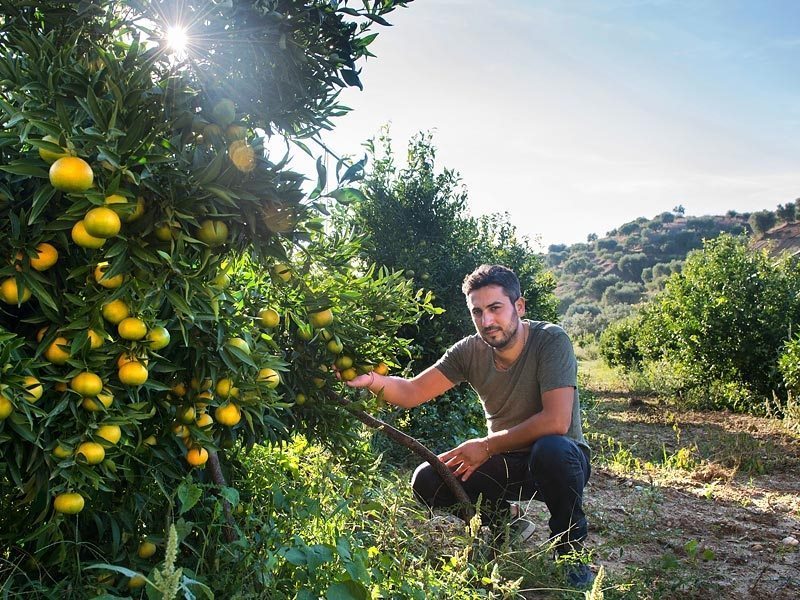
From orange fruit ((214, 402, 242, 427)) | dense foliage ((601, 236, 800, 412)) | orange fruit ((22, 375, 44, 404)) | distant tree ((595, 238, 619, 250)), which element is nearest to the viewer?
orange fruit ((22, 375, 44, 404))

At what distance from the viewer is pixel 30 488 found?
4.88ft

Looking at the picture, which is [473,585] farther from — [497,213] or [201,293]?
[497,213]

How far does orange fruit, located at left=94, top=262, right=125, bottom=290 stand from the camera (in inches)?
54.7

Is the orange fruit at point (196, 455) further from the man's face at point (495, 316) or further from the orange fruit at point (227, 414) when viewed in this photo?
the man's face at point (495, 316)

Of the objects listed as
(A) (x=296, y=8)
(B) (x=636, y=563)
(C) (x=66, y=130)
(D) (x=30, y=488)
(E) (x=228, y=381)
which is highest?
(A) (x=296, y=8)

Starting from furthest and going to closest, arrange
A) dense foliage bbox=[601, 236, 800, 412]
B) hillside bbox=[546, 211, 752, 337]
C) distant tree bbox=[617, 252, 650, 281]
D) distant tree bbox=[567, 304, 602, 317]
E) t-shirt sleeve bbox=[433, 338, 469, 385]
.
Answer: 1. distant tree bbox=[617, 252, 650, 281]
2. hillside bbox=[546, 211, 752, 337]
3. distant tree bbox=[567, 304, 602, 317]
4. dense foliage bbox=[601, 236, 800, 412]
5. t-shirt sleeve bbox=[433, 338, 469, 385]

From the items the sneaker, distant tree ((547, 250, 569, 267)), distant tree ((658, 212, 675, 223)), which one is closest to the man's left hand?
Answer: the sneaker

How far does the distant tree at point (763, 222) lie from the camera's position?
60.0 metres

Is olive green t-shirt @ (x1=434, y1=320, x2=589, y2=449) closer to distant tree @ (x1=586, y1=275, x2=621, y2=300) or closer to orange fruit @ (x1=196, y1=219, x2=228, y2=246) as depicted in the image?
orange fruit @ (x1=196, y1=219, x2=228, y2=246)

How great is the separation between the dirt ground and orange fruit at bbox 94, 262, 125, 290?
8.01 feet

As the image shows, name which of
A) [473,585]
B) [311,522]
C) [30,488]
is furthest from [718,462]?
[30,488]

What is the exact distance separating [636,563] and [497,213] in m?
5.78

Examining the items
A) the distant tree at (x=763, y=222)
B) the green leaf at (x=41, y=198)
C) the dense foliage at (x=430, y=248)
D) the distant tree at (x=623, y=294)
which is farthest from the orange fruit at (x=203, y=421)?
the distant tree at (x=763, y=222)

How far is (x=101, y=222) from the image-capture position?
128cm
